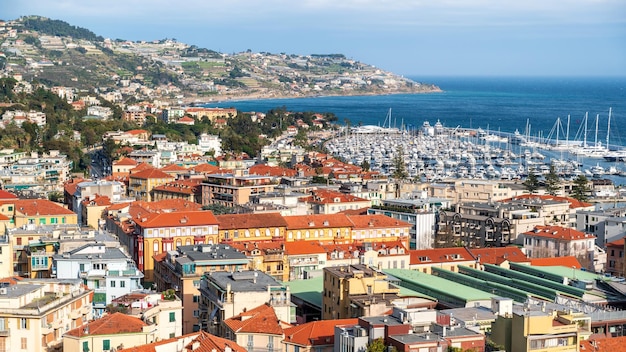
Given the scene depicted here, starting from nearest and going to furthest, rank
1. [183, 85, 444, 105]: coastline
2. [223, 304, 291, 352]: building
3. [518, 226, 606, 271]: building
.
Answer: [223, 304, 291, 352]: building
[518, 226, 606, 271]: building
[183, 85, 444, 105]: coastline

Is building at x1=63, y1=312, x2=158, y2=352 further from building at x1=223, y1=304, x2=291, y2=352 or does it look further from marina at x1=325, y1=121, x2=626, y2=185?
marina at x1=325, y1=121, x2=626, y2=185

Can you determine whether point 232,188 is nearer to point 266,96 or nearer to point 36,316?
point 36,316

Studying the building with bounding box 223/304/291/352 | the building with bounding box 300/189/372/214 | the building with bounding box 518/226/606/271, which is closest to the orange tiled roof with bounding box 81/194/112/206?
the building with bounding box 300/189/372/214

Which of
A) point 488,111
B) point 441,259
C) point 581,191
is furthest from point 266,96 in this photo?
point 441,259

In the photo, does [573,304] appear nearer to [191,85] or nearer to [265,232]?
[265,232]

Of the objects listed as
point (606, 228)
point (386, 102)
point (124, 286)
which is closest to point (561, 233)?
point (606, 228)

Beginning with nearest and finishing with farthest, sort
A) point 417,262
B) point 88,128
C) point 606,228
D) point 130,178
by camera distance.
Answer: point 417,262, point 606,228, point 130,178, point 88,128

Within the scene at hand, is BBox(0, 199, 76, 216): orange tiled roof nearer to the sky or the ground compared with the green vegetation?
nearer to the ground
